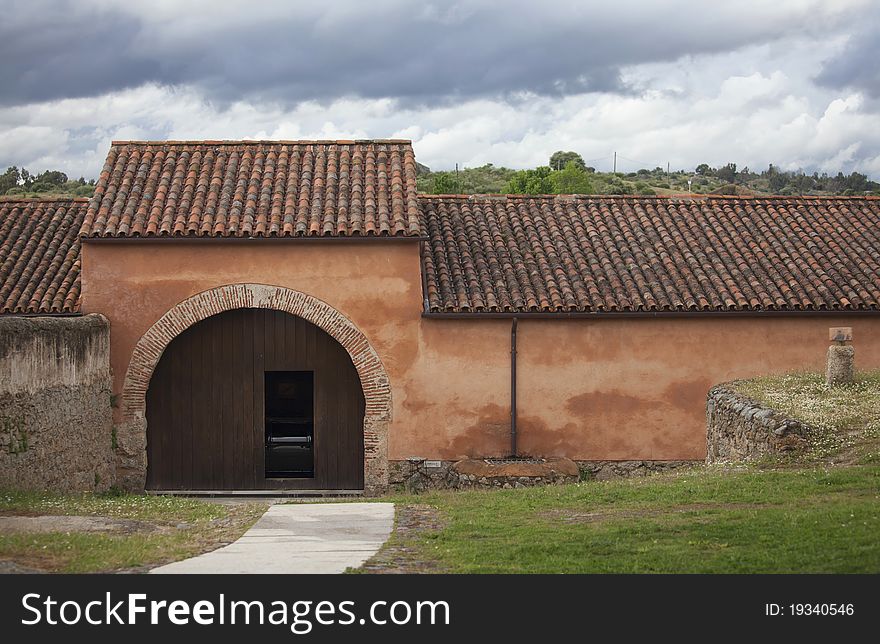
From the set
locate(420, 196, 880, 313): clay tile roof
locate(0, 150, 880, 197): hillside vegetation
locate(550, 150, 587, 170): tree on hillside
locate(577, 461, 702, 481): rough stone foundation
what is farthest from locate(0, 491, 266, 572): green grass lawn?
locate(550, 150, 587, 170): tree on hillside

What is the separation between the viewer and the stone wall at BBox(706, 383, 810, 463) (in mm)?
12477

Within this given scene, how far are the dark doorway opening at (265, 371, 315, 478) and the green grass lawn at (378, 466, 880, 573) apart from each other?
548 cm

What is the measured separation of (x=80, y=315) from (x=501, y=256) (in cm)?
720

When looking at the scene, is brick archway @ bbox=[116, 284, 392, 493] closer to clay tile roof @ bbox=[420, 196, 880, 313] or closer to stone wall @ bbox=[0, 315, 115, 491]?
stone wall @ bbox=[0, 315, 115, 491]

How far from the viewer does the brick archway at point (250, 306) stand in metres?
16.6

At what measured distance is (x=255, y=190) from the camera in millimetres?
17891

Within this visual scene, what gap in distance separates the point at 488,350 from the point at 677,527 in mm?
7847

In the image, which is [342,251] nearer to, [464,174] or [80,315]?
[80,315]

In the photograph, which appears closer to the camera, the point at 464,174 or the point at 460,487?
the point at 460,487

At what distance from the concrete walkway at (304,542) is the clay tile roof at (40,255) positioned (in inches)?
279

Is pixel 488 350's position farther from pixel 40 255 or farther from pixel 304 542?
pixel 40 255
